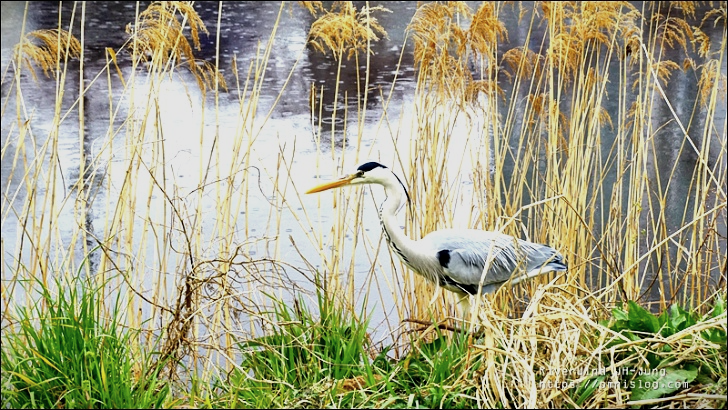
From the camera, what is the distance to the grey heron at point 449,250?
85.4 inches

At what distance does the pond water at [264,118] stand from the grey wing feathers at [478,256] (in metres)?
1.12

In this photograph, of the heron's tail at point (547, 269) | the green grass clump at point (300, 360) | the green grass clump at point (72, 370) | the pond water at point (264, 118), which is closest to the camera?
the green grass clump at point (72, 370)

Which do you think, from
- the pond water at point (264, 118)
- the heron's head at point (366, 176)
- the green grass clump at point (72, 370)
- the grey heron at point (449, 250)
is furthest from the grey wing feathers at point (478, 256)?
the pond water at point (264, 118)

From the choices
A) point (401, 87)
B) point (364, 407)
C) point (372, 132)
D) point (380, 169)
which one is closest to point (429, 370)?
point (364, 407)

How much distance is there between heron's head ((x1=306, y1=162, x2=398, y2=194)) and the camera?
215 centimetres

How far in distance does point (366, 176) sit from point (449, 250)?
292 millimetres

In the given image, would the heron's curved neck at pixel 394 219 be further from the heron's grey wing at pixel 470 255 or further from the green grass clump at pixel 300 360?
the green grass clump at pixel 300 360

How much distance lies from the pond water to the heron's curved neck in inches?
44.8

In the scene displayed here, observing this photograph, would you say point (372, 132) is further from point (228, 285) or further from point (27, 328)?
point (27, 328)

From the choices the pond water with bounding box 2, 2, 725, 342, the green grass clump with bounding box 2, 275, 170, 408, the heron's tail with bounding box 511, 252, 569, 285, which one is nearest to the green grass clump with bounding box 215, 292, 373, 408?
the green grass clump with bounding box 2, 275, 170, 408

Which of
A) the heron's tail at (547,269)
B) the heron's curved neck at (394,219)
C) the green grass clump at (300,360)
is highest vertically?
the heron's curved neck at (394,219)

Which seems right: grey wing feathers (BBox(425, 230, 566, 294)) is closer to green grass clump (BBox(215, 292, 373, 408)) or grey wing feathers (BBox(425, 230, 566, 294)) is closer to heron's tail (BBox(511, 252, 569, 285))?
heron's tail (BBox(511, 252, 569, 285))

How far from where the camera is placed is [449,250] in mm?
2189

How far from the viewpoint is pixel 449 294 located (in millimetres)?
2754
